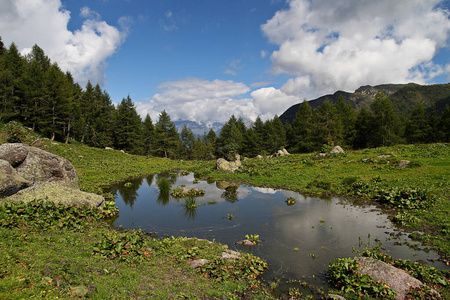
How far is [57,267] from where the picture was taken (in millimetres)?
7898

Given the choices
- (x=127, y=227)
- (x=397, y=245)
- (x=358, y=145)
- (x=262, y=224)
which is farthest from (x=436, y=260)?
(x=358, y=145)

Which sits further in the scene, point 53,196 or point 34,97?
point 34,97

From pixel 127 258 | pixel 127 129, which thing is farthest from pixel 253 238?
pixel 127 129

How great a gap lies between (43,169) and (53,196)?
609cm

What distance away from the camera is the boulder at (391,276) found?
784cm

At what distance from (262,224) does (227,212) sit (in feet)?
12.1

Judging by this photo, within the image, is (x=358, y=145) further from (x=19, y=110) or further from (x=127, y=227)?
(x=19, y=110)

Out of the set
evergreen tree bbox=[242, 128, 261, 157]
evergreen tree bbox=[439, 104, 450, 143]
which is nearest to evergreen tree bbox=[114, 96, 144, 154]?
evergreen tree bbox=[242, 128, 261, 157]

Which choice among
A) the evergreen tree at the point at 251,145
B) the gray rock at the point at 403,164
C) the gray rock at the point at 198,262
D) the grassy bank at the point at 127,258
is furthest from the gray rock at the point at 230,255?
the evergreen tree at the point at 251,145

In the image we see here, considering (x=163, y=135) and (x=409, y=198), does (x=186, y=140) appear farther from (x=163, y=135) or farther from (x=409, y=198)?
(x=409, y=198)

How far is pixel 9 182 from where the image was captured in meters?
14.6

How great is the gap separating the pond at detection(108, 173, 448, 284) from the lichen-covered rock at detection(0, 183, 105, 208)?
115 inches

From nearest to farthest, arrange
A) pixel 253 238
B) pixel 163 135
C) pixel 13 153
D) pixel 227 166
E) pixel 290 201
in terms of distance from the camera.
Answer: pixel 253 238 < pixel 13 153 < pixel 290 201 < pixel 227 166 < pixel 163 135

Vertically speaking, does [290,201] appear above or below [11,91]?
below
